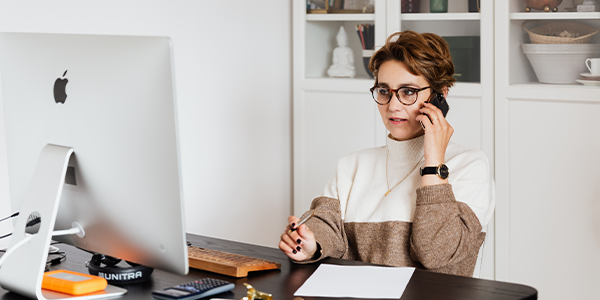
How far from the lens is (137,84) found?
1.00 metres

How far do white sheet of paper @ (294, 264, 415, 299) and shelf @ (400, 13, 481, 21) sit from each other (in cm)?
164

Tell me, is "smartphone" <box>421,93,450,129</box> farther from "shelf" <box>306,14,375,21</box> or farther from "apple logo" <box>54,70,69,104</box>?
"shelf" <box>306,14,375,21</box>

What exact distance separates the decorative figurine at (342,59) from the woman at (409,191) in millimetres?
1221

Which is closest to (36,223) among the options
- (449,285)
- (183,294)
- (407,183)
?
(183,294)

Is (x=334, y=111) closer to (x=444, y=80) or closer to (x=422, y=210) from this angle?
(x=444, y=80)

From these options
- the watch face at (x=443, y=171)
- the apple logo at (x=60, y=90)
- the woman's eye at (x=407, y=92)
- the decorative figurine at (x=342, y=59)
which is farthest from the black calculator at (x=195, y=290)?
the decorative figurine at (x=342, y=59)

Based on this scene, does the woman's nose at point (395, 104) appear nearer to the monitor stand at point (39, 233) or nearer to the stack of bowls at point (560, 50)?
the monitor stand at point (39, 233)

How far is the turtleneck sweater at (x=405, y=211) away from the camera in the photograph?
4.74 ft

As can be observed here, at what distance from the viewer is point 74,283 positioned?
1.14m

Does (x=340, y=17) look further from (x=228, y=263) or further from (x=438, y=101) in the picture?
(x=228, y=263)

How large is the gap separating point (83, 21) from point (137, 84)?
1262 millimetres

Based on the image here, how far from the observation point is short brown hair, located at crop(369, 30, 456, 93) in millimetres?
1609

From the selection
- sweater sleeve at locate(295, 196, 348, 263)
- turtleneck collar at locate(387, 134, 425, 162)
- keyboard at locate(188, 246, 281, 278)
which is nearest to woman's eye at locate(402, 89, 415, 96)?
turtleneck collar at locate(387, 134, 425, 162)

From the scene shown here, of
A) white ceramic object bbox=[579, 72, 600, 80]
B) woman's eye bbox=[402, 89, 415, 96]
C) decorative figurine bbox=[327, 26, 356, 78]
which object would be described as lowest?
woman's eye bbox=[402, 89, 415, 96]
